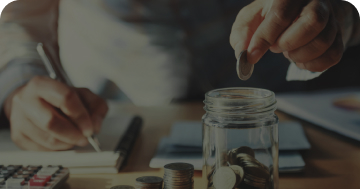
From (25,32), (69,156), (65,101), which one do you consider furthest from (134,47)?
(69,156)

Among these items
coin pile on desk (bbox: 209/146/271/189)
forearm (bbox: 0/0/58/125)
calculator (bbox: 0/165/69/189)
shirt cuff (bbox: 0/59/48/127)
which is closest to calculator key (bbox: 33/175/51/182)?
A: calculator (bbox: 0/165/69/189)

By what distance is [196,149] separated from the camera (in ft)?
1.79

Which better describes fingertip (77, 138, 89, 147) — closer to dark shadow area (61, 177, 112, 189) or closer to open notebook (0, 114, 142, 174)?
open notebook (0, 114, 142, 174)

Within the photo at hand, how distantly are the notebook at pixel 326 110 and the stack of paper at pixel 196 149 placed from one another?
0.15m

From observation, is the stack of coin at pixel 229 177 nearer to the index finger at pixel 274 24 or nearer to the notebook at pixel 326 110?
the index finger at pixel 274 24

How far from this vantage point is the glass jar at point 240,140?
1.20ft

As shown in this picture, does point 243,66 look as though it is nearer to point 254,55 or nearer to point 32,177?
point 254,55

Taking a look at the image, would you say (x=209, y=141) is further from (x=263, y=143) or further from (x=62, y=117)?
(x=62, y=117)

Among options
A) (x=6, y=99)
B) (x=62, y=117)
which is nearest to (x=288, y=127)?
(x=62, y=117)

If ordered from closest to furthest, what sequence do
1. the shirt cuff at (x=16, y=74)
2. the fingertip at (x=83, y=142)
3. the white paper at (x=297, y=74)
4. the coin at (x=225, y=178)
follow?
the coin at (x=225, y=178) < the fingertip at (x=83, y=142) < the shirt cuff at (x=16, y=74) < the white paper at (x=297, y=74)

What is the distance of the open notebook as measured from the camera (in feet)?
1.67

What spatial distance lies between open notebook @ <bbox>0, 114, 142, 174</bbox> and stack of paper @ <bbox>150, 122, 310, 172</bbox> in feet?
0.22

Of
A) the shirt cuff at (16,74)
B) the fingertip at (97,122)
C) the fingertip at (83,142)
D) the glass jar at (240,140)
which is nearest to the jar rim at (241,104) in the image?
the glass jar at (240,140)

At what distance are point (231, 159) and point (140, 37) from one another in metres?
0.89
